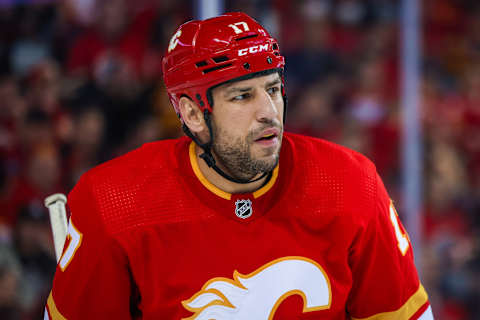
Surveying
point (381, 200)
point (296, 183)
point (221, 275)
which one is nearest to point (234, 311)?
point (221, 275)

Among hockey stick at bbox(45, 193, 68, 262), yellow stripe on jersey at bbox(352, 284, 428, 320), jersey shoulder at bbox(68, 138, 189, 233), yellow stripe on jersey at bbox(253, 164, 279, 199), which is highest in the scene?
jersey shoulder at bbox(68, 138, 189, 233)

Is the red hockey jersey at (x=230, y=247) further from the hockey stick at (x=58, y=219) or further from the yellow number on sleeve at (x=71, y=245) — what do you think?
the hockey stick at (x=58, y=219)

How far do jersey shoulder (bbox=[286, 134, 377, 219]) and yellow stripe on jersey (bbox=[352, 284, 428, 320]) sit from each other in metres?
0.23

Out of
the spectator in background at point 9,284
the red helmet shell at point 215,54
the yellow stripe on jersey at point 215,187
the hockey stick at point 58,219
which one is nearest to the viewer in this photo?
the red helmet shell at point 215,54

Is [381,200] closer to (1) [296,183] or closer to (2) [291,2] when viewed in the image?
(1) [296,183]

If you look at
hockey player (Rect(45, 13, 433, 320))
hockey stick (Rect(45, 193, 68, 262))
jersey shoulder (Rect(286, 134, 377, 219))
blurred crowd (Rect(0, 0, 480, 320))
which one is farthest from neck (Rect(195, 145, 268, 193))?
blurred crowd (Rect(0, 0, 480, 320))

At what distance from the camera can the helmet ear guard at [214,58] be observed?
56.2 inches

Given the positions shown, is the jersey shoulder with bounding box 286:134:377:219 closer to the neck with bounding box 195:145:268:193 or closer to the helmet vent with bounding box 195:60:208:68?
the neck with bounding box 195:145:268:193

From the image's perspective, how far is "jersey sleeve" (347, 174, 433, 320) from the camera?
1.54 m

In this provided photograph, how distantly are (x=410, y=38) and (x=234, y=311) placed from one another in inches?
92.7

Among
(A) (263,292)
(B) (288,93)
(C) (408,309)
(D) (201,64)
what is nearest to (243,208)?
(A) (263,292)

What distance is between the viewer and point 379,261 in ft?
5.08

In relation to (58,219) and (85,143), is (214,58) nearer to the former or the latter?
(58,219)

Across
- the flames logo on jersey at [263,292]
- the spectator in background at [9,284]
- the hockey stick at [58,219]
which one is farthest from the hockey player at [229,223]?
the spectator in background at [9,284]
